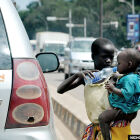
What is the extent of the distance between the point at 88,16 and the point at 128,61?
120902 millimetres

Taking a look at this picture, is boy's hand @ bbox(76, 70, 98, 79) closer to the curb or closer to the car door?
the car door

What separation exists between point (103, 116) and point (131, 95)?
239mm

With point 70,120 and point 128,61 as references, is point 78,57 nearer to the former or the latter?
point 70,120

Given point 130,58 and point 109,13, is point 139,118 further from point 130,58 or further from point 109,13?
point 109,13

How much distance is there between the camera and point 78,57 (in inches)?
926

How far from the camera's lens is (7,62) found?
11.2 ft

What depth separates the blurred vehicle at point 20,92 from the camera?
332 cm

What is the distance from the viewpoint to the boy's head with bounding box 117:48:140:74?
3.91 metres

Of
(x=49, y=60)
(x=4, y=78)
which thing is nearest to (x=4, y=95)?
(x=4, y=78)

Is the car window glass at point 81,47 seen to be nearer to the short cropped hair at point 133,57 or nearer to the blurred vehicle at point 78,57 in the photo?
the blurred vehicle at point 78,57

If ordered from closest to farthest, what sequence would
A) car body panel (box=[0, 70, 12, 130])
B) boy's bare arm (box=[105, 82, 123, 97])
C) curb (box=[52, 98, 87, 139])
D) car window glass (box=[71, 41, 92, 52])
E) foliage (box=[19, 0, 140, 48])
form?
1. car body panel (box=[0, 70, 12, 130])
2. boy's bare arm (box=[105, 82, 123, 97])
3. curb (box=[52, 98, 87, 139])
4. car window glass (box=[71, 41, 92, 52])
5. foliage (box=[19, 0, 140, 48])

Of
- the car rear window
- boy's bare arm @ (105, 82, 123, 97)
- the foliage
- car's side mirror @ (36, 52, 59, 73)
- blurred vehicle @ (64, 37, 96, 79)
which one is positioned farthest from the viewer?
the foliage

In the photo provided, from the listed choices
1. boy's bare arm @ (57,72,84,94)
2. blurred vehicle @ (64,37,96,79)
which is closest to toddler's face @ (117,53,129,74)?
boy's bare arm @ (57,72,84,94)

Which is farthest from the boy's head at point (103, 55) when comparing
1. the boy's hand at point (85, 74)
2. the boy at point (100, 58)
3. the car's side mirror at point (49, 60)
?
the car's side mirror at point (49, 60)
